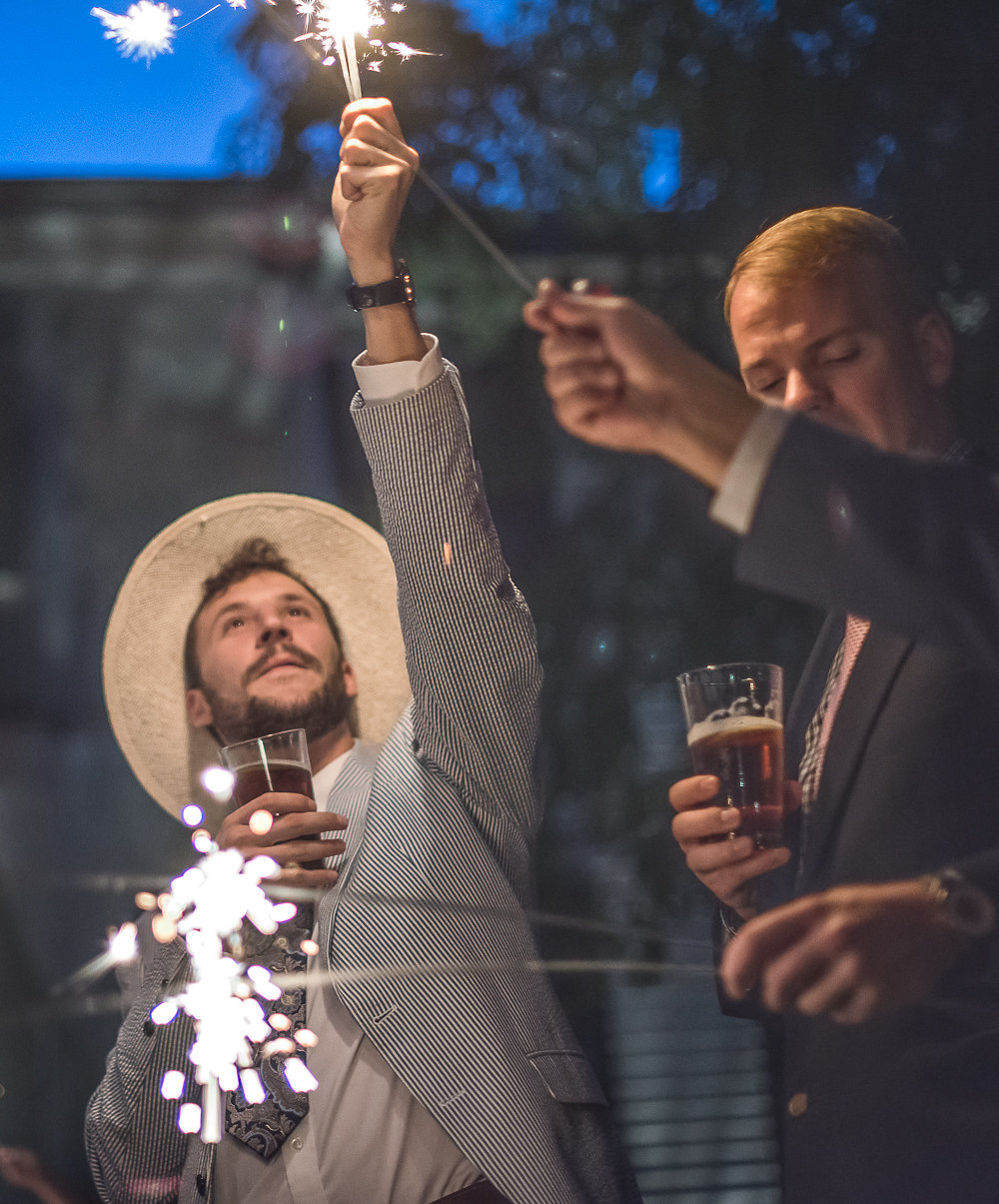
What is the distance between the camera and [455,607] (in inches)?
37.8

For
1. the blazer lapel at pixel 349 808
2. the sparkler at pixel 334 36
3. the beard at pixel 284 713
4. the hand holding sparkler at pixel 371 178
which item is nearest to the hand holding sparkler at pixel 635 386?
the hand holding sparkler at pixel 371 178

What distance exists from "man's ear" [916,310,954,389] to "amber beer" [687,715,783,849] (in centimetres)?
29

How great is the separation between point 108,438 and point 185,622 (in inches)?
10.7

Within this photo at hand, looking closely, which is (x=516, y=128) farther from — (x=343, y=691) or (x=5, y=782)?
(x=5, y=782)

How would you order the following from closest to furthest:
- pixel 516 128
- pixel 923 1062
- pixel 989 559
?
pixel 989 559, pixel 923 1062, pixel 516 128

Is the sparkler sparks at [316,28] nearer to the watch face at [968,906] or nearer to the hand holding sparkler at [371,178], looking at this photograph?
the hand holding sparkler at [371,178]

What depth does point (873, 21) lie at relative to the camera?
1111 mm

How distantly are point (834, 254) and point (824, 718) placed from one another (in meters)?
0.37

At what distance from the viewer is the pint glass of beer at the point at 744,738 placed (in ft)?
2.37

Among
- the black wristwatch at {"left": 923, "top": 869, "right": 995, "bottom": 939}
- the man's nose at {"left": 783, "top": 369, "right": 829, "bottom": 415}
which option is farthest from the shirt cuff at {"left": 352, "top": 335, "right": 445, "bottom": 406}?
the black wristwatch at {"left": 923, "top": 869, "right": 995, "bottom": 939}

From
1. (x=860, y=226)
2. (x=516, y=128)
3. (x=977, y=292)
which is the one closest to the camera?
(x=860, y=226)

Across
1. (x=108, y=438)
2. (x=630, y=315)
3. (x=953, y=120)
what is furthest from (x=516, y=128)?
(x=630, y=315)

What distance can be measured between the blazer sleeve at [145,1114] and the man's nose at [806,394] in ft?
2.63

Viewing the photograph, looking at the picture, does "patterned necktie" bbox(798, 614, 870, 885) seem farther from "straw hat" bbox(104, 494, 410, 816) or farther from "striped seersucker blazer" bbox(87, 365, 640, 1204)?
"straw hat" bbox(104, 494, 410, 816)
